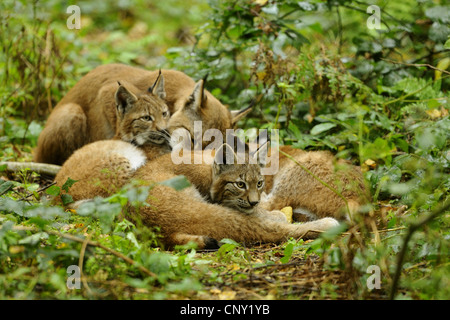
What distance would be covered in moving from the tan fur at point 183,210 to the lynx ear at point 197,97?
955mm

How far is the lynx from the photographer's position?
586 centimetres

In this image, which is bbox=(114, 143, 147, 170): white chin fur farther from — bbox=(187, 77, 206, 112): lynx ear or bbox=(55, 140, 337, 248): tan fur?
bbox=(187, 77, 206, 112): lynx ear

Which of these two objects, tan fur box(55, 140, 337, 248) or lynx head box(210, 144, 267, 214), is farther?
lynx head box(210, 144, 267, 214)

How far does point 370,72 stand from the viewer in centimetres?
684

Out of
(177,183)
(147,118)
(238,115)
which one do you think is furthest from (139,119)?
(177,183)

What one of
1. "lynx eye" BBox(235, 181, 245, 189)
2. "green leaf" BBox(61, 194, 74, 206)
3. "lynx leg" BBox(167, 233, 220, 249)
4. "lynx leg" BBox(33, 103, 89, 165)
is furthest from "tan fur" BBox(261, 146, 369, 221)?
"lynx leg" BBox(33, 103, 89, 165)

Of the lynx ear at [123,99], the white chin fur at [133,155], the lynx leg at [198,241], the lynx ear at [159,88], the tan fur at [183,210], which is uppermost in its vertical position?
the lynx ear at [159,88]

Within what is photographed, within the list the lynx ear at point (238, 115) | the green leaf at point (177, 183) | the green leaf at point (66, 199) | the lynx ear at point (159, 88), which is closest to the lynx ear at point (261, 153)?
the lynx ear at point (238, 115)

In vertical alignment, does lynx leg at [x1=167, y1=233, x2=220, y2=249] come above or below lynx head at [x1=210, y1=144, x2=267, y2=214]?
below

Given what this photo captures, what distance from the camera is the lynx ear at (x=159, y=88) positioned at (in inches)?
236

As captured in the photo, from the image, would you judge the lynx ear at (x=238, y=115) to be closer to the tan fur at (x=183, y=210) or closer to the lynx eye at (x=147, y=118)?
the lynx eye at (x=147, y=118)

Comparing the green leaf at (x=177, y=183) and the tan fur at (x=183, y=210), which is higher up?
the green leaf at (x=177, y=183)

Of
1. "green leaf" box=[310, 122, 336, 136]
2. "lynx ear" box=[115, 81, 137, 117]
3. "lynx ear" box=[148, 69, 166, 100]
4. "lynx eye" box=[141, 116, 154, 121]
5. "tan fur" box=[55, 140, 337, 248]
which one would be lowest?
"tan fur" box=[55, 140, 337, 248]
